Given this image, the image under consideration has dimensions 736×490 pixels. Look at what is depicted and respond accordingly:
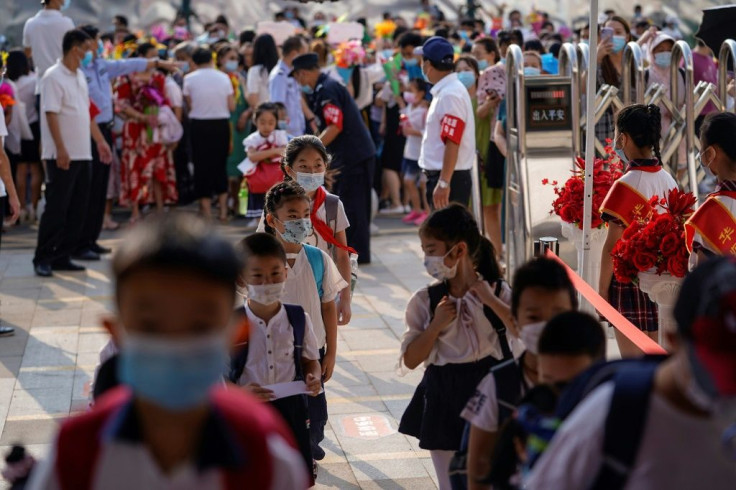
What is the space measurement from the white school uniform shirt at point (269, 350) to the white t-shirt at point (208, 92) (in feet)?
29.1

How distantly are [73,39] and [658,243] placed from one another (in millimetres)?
6112

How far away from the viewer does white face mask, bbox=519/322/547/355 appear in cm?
353

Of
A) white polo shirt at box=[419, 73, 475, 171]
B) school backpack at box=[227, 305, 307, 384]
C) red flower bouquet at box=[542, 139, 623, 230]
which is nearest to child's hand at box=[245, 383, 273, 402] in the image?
school backpack at box=[227, 305, 307, 384]

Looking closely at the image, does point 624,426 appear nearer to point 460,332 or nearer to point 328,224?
point 460,332

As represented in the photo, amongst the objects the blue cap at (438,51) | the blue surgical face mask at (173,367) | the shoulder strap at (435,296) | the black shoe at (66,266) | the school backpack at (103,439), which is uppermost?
the blue surgical face mask at (173,367)

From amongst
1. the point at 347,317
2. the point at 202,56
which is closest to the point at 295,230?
the point at 347,317

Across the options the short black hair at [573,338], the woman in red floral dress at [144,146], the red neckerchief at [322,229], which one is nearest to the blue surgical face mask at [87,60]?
the woman in red floral dress at [144,146]

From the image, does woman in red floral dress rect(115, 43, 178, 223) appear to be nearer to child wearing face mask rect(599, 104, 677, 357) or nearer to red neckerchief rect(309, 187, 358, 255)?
red neckerchief rect(309, 187, 358, 255)

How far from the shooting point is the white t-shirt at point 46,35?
11492 mm

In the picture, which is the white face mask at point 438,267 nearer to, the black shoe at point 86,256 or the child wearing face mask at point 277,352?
the child wearing face mask at point 277,352

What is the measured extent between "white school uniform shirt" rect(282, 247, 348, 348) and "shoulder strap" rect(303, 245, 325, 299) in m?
0.01

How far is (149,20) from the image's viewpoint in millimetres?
28844

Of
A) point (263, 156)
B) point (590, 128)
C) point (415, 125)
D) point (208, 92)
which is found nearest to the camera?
point (590, 128)

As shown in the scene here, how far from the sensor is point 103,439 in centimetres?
222
